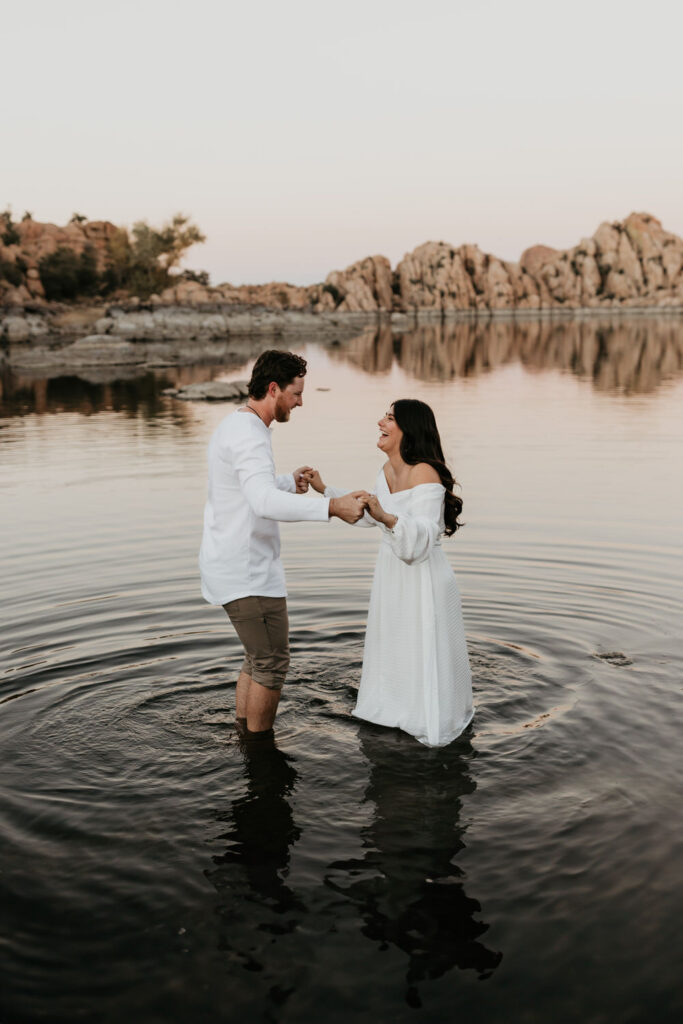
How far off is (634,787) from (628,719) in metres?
1.11

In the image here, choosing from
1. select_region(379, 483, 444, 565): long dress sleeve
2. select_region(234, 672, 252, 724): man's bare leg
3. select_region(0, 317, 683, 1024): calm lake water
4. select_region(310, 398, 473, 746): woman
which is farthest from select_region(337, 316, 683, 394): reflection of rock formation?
select_region(234, 672, 252, 724): man's bare leg

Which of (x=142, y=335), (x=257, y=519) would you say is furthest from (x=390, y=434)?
(x=142, y=335)

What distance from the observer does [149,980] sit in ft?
14.4

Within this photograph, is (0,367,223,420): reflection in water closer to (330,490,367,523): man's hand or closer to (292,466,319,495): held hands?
(292,466,319,495): held hands

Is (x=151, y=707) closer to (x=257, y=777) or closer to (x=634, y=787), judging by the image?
(x=257, y=777)

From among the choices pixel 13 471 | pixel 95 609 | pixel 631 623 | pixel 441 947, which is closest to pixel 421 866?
pixel 441 947

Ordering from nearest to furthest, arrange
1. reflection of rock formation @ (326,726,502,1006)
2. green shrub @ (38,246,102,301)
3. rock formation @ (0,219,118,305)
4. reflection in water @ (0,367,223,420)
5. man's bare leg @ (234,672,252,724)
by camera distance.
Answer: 1. reflection of rock formation @ (326,726,502,1006)
2. man's bare leg @ (234,672,252,724)
3. reflection in water @ (0,367,223,420)
4. rock formation @ (0,219,118,305)
5. green shrub @ (38,246,102,301)

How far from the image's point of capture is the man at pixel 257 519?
613 cm

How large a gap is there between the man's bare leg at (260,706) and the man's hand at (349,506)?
1.49 meters

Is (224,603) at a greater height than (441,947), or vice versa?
(224,603)

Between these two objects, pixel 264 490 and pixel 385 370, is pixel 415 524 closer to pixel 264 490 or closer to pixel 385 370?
pixel 264 490

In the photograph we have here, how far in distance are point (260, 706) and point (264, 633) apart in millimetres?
581

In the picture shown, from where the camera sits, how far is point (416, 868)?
527 centimetres

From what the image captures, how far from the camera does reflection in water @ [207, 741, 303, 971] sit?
186 inches
